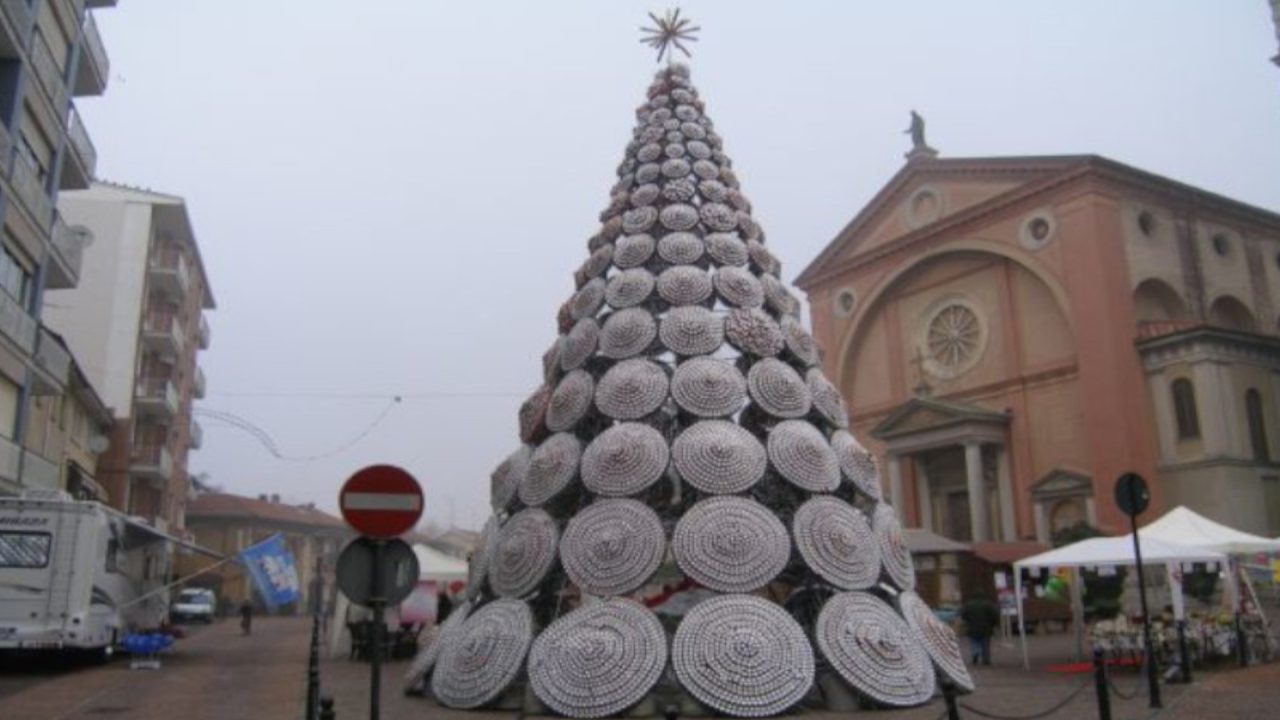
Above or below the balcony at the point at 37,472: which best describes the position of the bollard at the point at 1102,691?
below

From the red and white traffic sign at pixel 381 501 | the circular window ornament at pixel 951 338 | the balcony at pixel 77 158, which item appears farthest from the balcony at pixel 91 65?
the circular window ornament at pixel 951 338

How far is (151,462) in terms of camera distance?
38.3 metres

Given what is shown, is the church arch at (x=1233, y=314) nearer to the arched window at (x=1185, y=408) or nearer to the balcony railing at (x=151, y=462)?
the arched window at (x=1185, y=408)

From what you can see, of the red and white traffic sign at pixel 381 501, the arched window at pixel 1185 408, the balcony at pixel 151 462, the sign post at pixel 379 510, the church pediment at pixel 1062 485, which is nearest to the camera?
the sign post at pixel 379 510

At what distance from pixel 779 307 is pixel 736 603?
446cm

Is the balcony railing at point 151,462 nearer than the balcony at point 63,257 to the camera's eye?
No

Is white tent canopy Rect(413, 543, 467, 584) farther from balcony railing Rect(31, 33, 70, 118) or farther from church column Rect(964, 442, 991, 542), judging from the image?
church column Rect(964, 442, 991, 542)

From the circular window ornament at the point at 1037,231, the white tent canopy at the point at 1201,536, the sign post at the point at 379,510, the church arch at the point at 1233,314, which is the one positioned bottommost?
the sign post at the point at 379,510

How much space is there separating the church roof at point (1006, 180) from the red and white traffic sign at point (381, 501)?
1395 inches

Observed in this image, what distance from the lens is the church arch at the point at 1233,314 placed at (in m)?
41.2

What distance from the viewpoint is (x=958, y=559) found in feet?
93.4

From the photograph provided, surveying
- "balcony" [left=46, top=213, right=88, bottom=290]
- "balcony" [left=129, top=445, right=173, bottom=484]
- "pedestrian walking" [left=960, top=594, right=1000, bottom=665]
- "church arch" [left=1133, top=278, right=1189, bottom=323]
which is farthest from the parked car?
"church arch" [left=1133, top=278, right=1189, bottom=323]

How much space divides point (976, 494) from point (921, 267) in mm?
10835

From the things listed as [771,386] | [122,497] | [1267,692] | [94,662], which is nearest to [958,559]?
[1267,692]
